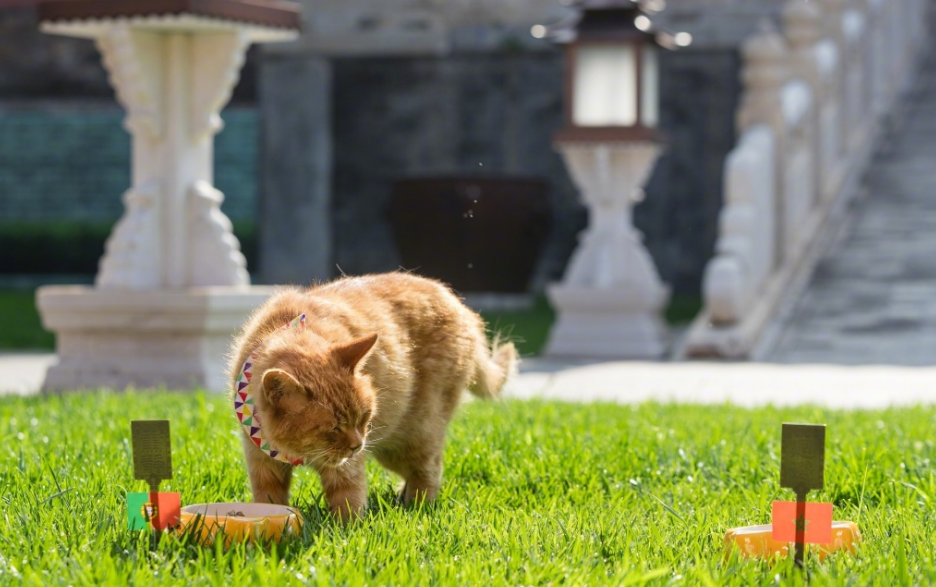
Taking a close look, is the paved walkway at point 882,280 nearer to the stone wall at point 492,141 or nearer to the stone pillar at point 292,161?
the stone wall at point 492,141

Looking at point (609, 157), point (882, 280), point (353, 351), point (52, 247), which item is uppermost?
point (609, 157)

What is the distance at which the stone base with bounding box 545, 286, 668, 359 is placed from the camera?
10289 mm

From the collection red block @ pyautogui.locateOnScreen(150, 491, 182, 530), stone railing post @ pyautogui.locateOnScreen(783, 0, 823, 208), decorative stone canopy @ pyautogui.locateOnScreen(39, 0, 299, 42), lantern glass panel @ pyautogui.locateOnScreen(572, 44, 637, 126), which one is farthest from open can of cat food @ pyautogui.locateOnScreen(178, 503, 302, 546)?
stone railing post @ pyautogui.locateOnScreen(783, 0, 823, 208)

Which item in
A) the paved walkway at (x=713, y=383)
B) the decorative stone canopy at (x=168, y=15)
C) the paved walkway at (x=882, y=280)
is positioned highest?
the decorative stone canopy at (x=168, y=15)

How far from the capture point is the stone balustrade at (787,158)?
10062mm

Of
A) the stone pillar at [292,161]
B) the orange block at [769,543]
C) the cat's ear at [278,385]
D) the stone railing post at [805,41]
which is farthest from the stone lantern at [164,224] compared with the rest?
the stone pillar at [292,161]

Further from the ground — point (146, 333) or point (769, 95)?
point (769, 95)

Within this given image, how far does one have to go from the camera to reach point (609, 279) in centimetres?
1052

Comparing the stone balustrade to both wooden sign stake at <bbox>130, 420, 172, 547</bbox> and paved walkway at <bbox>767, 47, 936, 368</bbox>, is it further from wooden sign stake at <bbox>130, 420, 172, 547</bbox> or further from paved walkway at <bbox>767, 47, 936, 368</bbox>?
wooden sign stake at <bbox>130, 420, 172, 547</bbox>

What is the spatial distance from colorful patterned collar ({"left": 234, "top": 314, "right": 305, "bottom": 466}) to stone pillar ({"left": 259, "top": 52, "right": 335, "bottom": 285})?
37.9ft

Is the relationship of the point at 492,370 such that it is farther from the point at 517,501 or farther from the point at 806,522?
the point at 806,522

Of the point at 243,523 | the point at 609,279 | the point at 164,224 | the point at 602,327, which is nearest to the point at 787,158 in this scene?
the point at 609,279

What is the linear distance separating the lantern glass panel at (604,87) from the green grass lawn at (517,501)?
4456mm

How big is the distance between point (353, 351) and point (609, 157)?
23.7 feet
